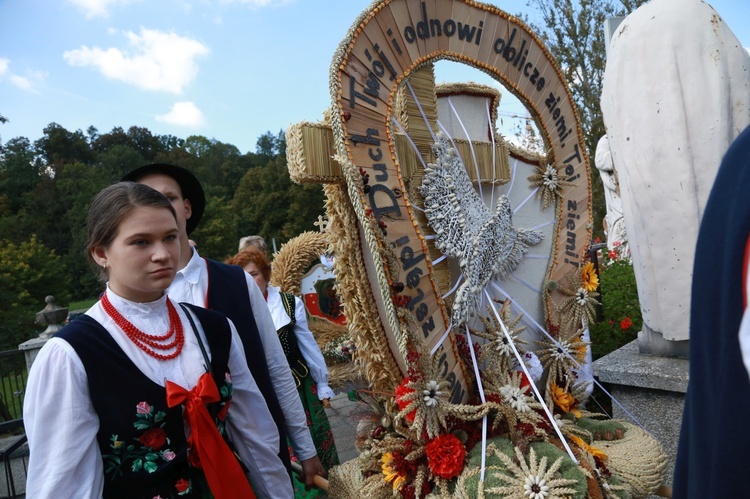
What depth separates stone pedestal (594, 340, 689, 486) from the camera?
118 inches

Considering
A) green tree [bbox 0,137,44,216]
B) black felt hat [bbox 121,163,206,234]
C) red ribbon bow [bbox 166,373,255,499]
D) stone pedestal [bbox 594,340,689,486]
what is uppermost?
green tree [bbox 0,137,44,216]

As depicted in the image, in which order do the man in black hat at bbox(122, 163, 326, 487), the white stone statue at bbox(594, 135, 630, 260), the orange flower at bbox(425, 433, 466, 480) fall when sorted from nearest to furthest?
the orange flower at bbox(425, 433, 466, 480)
the man in black hat at bbox(122, 163, 326, 487)
the white stone statue at bbox(594, 135, 630, 260)

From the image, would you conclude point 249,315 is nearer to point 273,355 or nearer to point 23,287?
point 273,355

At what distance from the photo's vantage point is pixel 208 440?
150cm

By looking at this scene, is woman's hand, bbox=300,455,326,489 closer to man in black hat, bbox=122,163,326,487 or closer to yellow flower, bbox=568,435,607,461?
man in black hat, bbox=122,163,326,487

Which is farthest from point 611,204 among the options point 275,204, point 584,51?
point 275,204

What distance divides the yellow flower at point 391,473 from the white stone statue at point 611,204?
8.62 m

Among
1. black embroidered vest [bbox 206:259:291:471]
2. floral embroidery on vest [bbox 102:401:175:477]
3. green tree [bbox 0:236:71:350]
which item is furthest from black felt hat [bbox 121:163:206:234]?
green tree [bbox 0:236:71:350]

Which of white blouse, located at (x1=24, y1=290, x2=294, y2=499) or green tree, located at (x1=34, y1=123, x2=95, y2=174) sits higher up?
green tree, located at (x1=34, y1=123, x2=95, y2=174)

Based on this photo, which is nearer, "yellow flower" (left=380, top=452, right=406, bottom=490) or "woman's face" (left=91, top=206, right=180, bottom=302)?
"woman's face" (left=91, top=206, right=180, bottom=302)

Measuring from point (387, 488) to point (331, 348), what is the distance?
3421 millimetres

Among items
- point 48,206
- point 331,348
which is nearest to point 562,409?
point 331,348

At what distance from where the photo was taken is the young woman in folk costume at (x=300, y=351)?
11.9 ft

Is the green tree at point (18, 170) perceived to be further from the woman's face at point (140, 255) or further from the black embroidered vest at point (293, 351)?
the woman's face at point (140, 255)
